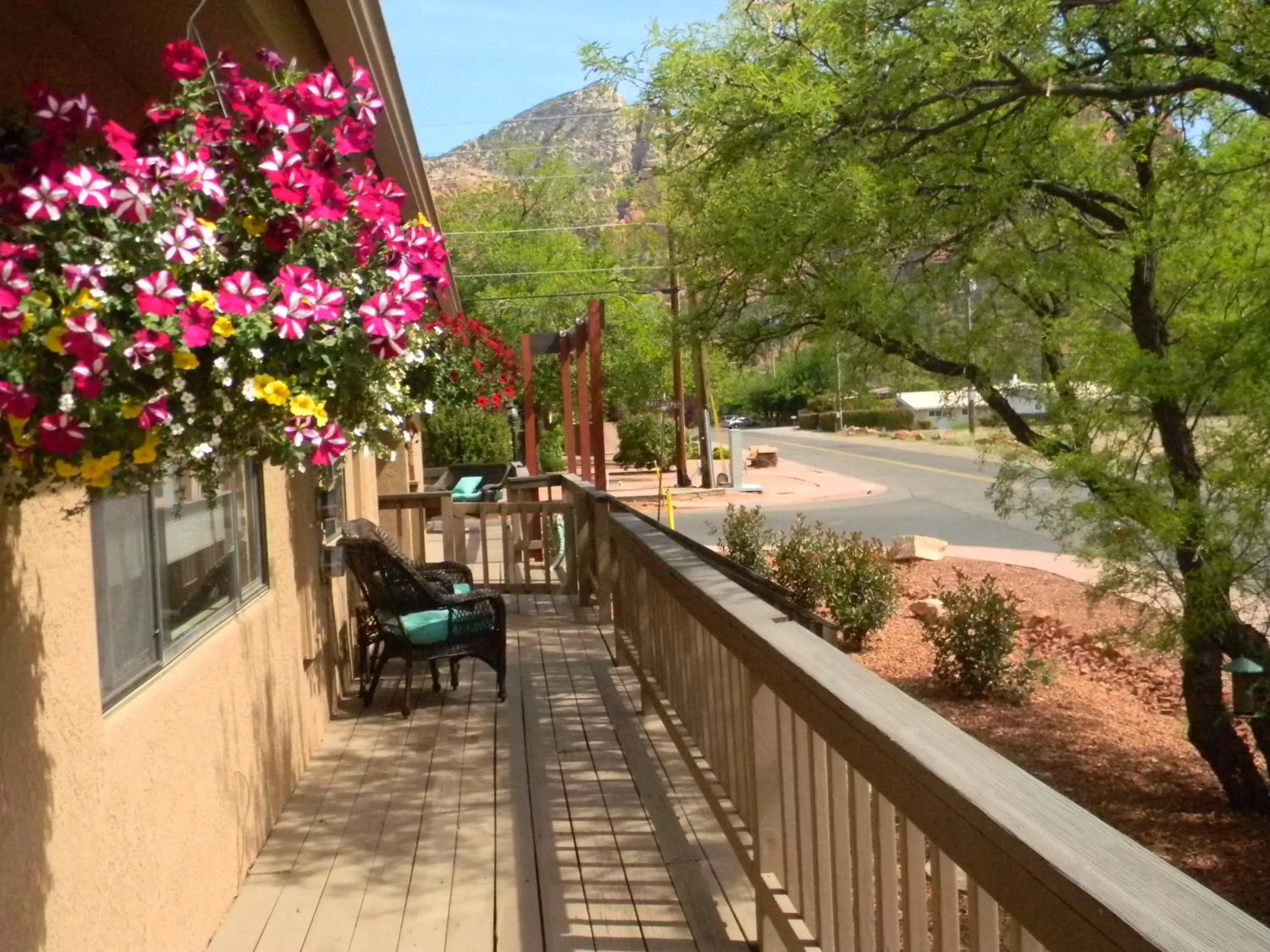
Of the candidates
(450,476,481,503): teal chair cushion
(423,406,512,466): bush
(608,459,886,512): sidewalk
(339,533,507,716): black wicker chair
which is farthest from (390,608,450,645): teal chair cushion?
(423,406,512,466): bush

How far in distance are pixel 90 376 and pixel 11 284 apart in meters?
0.18

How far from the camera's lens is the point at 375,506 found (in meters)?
9.90

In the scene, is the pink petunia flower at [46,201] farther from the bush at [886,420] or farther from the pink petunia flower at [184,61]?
the bush at [886,420]

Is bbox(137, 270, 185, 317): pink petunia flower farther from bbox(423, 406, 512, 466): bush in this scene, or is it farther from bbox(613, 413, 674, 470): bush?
bbox(613, 413, 674, 470): bush

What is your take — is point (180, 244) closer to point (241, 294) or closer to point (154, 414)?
point (241, 294)

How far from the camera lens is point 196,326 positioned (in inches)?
81.2

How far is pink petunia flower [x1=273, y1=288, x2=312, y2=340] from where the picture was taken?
2158 millimetres

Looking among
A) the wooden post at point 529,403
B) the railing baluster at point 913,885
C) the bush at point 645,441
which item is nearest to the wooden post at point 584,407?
the wooden post at point 529,403

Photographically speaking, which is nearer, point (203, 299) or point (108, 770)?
point (203, 299)

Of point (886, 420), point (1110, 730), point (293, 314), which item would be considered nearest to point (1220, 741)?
point (1110, 730)

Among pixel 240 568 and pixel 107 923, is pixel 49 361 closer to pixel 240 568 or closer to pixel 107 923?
pixel 107 923

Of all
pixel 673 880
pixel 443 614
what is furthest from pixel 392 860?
pixel 443 614

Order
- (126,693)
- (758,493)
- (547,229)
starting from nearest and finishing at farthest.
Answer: (126,693) → (758,493) → (547,229)

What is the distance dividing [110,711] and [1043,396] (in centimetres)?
753
